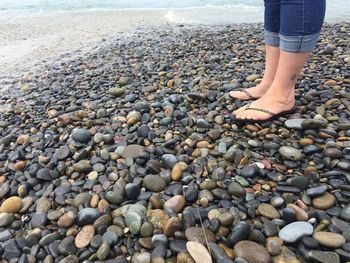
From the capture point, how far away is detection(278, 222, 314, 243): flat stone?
1.57 meters

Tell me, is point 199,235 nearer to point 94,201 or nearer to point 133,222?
point 133,222

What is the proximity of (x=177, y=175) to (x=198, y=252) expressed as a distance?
622 mm

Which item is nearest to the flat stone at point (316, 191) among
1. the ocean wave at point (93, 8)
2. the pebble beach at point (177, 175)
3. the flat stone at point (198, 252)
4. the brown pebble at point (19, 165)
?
the pebble beach at point (177, 175)

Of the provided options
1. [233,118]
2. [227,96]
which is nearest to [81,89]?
[227,96]

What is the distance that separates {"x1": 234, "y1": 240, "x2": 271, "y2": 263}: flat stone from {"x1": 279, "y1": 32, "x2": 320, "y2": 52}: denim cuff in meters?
1.33

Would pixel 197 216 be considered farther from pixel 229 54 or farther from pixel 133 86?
pixel 229 54

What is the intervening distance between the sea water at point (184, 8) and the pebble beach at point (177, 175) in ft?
16.9

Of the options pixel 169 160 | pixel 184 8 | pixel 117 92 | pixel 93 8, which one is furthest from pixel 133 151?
pixel 93 8

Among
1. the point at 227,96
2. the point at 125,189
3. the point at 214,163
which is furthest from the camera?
the point at 227,96

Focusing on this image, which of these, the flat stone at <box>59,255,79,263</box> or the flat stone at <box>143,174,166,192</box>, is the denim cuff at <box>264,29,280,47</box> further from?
the flat stone at <box>59,255,79,263</box>

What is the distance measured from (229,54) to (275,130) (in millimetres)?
2383

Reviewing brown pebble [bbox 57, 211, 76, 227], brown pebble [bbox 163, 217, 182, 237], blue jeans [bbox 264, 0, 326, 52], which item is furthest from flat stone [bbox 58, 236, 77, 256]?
blue jeans [bbox 264, 0, 326, 52]

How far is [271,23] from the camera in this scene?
8.55 feet

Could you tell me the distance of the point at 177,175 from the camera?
209 centimetres
